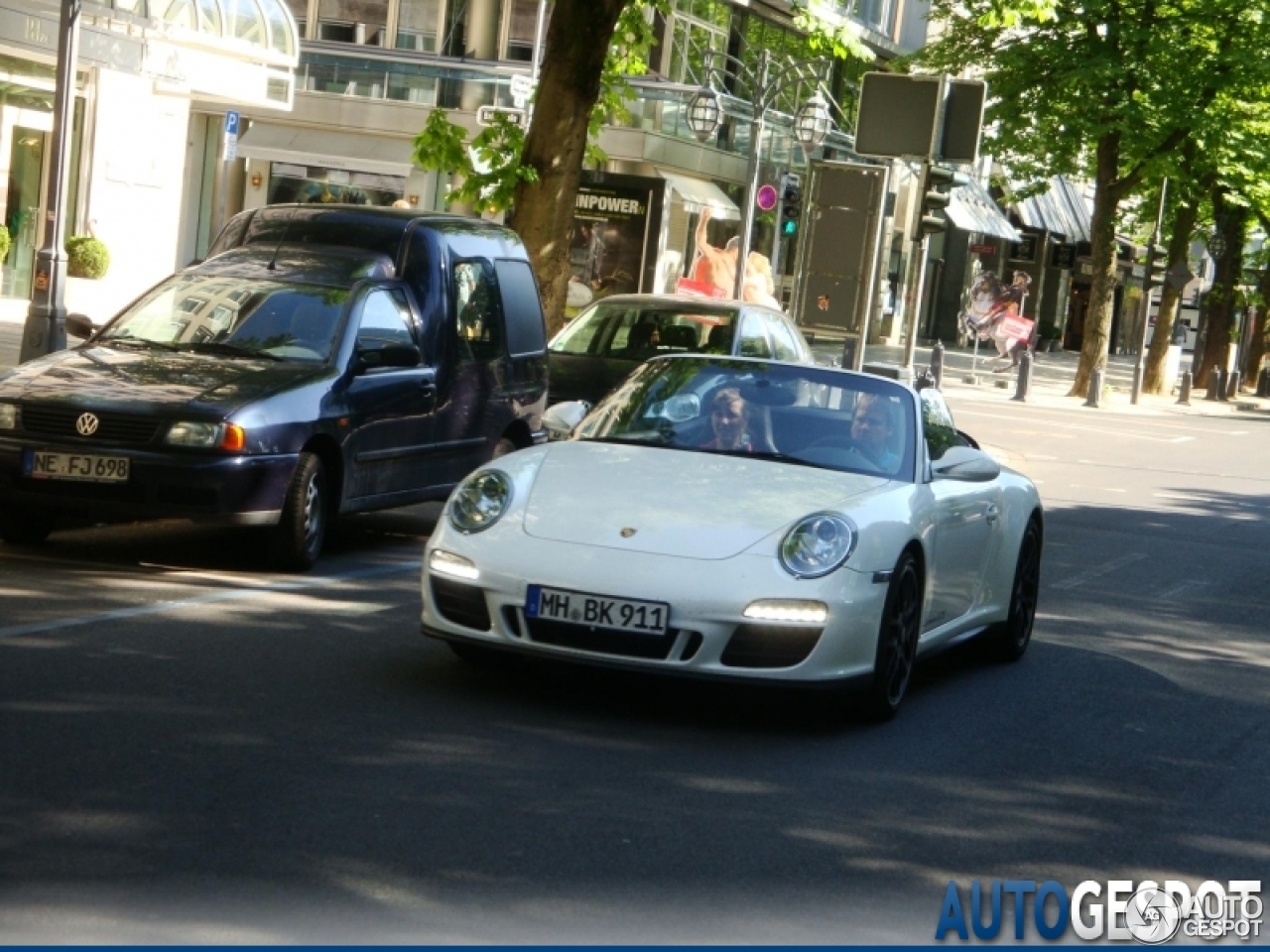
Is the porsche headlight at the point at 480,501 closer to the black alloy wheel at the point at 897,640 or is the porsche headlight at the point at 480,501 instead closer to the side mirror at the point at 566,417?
the side mirror at the point at 566,417

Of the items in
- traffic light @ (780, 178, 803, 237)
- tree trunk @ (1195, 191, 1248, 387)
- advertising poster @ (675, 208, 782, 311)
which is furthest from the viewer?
tree trunk @ (1195, 191, 1248, 387)

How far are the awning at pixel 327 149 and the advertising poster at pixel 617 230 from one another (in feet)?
16.5

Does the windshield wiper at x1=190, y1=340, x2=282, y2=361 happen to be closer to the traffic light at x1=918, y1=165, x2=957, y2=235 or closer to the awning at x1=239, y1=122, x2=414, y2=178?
the traffic light at x1=918, y1=165, x2=957, y2=235

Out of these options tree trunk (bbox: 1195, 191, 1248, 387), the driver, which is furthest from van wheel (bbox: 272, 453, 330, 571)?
tree trunk (bbox: 1195, 191, 1248, 387)

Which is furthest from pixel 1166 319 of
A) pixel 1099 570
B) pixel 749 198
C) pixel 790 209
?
pixel 1099 570

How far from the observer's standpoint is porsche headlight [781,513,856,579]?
7668 mm

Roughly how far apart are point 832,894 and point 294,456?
19.1 ft

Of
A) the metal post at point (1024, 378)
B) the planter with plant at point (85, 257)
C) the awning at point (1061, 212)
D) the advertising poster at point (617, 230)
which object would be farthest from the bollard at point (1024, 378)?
the awning at point (1061, 212)

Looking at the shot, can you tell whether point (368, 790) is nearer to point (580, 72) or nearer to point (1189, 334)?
point (580, 72)

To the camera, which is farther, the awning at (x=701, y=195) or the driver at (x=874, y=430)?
the awning at (x=701, y=195)

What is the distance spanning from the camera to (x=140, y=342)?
11.8 meters

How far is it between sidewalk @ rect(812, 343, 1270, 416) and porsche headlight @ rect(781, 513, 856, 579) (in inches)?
1307

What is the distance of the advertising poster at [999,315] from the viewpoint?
49.1 metres

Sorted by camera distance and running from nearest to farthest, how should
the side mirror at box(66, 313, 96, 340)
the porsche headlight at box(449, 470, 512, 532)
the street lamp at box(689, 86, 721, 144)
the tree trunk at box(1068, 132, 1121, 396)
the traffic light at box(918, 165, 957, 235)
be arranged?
the porsche headlight at box(449, 470, 512, 532), the side mirror at box(66, 313, 96, 340), the traffic light at box(918, 165, 957, 235), the street lamp at box(689, 86, 721, 144), the tree trunk at box(1068, 132, 1121, 396)
